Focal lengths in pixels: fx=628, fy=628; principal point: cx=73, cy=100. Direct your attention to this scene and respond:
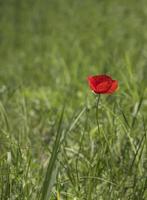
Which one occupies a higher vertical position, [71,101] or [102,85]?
[102,85]

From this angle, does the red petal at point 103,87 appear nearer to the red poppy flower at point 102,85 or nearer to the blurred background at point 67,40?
the red poppy flower at point 102,85

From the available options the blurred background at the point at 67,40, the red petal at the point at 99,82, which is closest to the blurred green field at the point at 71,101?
the blurred background at the point at 67,40

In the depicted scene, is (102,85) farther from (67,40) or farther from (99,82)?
(67,40)

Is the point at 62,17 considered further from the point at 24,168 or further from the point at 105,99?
the point at 24,168

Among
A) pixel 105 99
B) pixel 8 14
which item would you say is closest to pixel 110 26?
pixel 8 14

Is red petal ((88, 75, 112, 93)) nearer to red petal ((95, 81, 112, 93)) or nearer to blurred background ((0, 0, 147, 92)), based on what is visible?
red petal ((95, 81, 112, 93))

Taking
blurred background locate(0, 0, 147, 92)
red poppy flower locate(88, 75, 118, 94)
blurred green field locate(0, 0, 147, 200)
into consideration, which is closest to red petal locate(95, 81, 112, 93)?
red poppy flower locate(88, 75, 118, 94)

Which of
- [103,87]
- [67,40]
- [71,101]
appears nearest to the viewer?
[103,87]

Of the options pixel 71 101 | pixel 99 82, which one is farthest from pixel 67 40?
pixel 99 82
